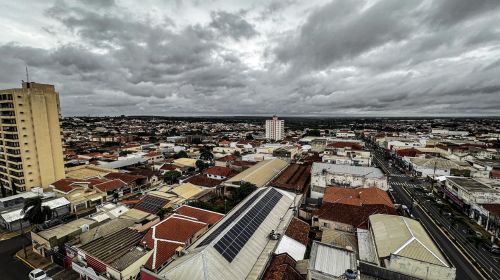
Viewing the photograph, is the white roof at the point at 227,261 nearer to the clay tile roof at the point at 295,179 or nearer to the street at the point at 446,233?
the clay tile roof at the point at 295,179

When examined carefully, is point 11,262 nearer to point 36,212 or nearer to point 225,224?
point 36,212

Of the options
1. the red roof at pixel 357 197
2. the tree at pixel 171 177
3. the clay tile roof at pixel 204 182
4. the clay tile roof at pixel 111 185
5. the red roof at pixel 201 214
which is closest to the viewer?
the red roof at pixel 201 214

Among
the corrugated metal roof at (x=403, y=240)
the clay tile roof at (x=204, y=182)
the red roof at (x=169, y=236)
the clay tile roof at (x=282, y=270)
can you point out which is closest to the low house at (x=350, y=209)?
the corrugated metal roof at (x=403, y=240)

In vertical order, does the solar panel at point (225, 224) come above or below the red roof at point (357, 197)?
above

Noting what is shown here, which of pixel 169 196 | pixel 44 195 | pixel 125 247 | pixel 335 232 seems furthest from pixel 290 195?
pixel 44 195

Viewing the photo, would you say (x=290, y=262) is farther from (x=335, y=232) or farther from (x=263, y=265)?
(x=335, y=232)

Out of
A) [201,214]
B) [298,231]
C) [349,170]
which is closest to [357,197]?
[349,170]
